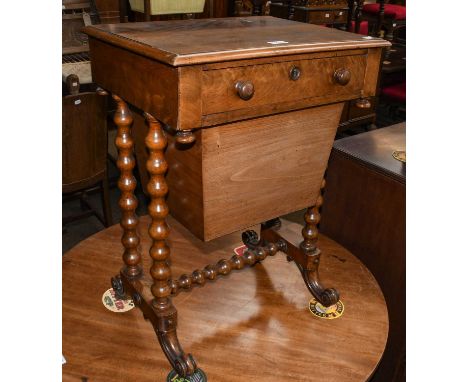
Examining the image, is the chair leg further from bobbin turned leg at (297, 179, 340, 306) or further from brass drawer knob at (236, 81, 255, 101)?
brass drawer knob at (236, 81, 255, 101)

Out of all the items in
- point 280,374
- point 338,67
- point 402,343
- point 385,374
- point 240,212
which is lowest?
point 385,374

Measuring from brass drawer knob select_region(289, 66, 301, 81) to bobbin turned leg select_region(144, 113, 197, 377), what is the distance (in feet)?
1.11

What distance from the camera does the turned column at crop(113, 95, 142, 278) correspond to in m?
1.40

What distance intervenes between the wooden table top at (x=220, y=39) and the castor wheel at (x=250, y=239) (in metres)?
0.79

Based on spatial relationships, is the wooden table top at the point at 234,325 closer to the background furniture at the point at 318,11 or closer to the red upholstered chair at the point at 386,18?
the red upholstered chair at the point at 386,18

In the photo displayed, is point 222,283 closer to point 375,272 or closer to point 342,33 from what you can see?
point 375,272

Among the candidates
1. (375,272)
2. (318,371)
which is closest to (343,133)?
(375,272)

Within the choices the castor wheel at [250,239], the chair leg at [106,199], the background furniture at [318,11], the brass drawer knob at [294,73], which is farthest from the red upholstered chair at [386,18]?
the brass drawer knob at [294,73]

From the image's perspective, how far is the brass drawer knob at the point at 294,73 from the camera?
118 cm

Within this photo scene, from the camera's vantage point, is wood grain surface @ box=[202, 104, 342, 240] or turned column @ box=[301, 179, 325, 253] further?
turned column @ box=[301, 179, 325, 253]

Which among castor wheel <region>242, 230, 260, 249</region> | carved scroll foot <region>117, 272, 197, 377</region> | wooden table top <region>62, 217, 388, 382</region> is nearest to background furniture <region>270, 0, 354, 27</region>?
castor wheel <region>242, 230, 260, 249</region>

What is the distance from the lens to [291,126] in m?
1.37

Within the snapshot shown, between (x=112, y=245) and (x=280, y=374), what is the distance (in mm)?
838

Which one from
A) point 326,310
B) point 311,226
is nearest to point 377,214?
point 311,226
